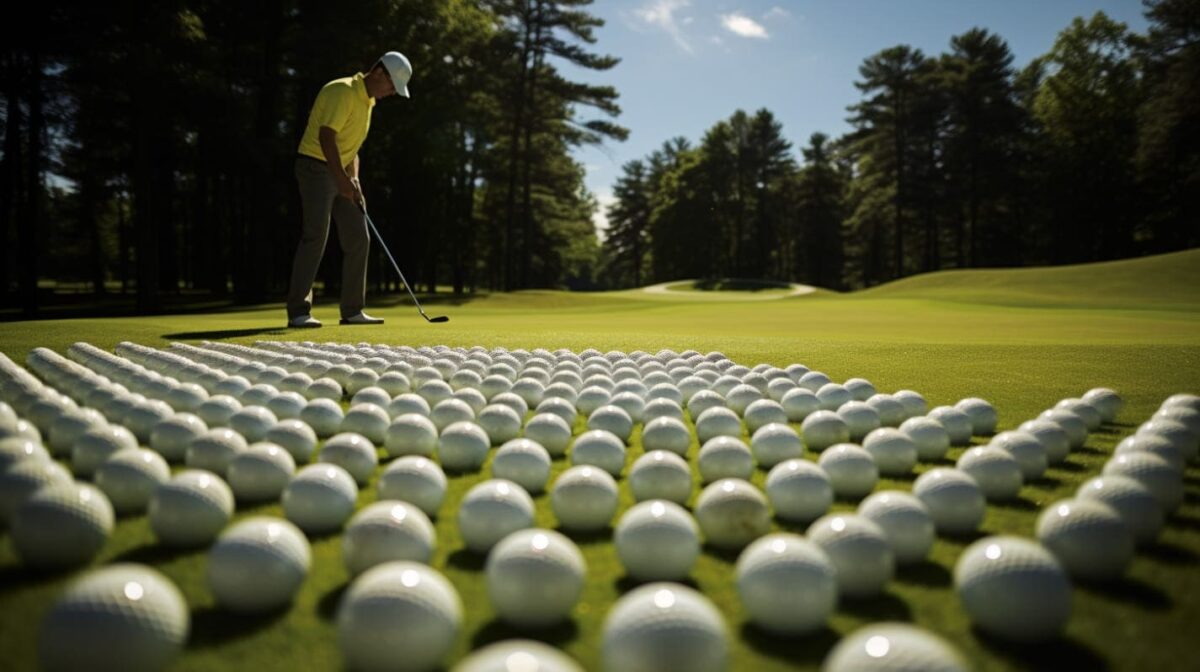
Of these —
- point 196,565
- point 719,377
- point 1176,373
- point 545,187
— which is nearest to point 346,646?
point 196,565

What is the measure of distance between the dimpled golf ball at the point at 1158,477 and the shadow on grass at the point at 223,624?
319cm

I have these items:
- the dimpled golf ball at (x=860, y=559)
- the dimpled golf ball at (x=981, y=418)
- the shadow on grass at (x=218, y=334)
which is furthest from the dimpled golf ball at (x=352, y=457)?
the shadow on grass at (x=218, y=334)

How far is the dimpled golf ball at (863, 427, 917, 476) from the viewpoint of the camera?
3.46 m

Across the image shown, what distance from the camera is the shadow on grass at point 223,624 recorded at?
5.94ft

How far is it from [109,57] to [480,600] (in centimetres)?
2215

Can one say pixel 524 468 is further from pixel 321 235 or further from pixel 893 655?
pixel 321 235

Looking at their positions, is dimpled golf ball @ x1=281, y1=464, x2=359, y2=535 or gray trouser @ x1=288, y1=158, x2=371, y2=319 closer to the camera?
dimpled golf ball @ x1=281, y1=464, x2=359, y2=535

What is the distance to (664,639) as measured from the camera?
1.57 metres

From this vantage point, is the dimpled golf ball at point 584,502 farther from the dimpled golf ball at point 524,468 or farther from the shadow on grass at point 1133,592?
the shadow on grass at point 1133,592

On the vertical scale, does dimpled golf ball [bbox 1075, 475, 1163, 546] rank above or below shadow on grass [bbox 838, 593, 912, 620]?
above

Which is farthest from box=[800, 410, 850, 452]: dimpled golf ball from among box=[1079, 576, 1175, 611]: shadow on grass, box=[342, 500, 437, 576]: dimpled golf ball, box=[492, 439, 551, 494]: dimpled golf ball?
box=[342, 500, 437, 576]: dimpled golf ball

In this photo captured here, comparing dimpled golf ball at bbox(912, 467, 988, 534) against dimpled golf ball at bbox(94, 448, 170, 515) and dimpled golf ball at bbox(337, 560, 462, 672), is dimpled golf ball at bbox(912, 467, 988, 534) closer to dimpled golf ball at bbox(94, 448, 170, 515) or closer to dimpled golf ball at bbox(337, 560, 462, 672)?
dimpled golf ball at bbox(337, 560, 462, 672)

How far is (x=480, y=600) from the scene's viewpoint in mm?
2076

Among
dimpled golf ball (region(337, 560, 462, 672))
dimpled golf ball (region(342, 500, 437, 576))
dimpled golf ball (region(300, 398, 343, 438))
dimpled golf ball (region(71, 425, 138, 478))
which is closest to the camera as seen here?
dimpled golf ball (region(337, 560, 462, 672))
